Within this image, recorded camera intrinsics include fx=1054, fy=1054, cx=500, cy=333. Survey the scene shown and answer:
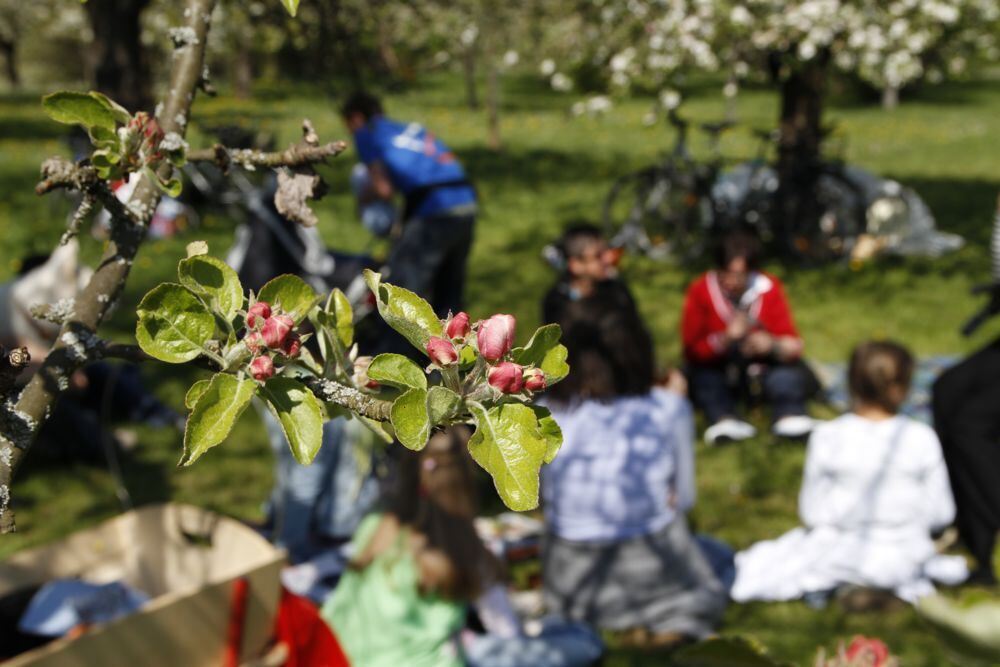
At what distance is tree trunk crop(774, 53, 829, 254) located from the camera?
8734 mm

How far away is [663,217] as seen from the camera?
356 inches

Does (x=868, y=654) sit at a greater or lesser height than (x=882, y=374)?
greater

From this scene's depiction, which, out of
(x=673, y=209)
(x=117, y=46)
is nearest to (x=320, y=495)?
(x=673, y=209)

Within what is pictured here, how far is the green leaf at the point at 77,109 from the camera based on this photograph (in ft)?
3.00

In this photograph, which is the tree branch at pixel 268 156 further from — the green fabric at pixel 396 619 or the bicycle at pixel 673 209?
the bicycle at pixel 673 209

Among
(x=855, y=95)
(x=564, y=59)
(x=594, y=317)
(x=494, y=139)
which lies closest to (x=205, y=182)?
(x=564, y=59)

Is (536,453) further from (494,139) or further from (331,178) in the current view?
(494,139)

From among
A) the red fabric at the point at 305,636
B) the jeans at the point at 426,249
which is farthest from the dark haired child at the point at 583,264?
the red fabric at the point at 305,636

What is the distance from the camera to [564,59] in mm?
8969

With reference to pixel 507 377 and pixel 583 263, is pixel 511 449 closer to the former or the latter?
→ pixel 507 377

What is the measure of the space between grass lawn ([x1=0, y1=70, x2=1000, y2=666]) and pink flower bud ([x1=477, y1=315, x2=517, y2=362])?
5.82 feet

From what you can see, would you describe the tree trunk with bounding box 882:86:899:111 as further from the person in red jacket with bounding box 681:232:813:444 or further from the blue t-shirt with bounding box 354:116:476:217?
the blue t-shirt with bounding box 354:116:476:217

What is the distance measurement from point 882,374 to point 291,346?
11.5ft

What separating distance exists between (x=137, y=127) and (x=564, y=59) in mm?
8318
